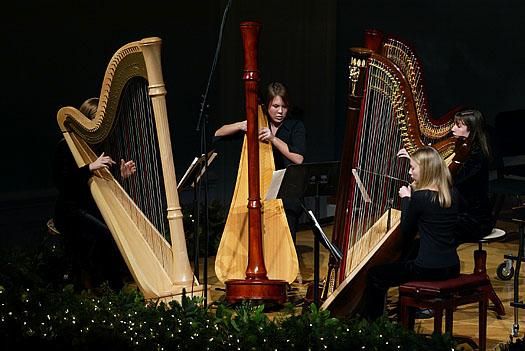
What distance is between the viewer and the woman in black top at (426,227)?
20.1 ft

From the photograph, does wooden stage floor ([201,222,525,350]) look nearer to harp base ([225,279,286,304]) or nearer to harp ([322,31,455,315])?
harp base ([225,279,286,304])

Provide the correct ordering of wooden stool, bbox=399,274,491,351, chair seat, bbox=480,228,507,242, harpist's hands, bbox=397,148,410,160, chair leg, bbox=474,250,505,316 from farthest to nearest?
chair seat, bbox=480,228,507,242 → chair leg, bbox=474,250,505,316 → harpist's hands, bbox=397,148,410,160 → wooden stool, bbox=399,274,491,351

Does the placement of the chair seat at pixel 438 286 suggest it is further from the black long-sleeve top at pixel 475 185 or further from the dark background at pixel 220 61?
the dark background at pixel 220 61

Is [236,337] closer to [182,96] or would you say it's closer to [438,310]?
[438,310]

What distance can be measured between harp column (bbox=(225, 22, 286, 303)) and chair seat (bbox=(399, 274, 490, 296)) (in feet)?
4.07

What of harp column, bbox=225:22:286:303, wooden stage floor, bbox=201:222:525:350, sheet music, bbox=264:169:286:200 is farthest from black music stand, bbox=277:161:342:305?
wooden stage floor, bbox=201:222:525:350

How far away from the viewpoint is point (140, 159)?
695cm

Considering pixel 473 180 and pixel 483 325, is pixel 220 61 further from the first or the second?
pixel 483 325

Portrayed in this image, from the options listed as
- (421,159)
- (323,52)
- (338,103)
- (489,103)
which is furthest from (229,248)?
(489,103)

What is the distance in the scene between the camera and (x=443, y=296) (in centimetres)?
607

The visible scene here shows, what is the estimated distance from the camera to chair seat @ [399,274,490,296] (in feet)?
19.9

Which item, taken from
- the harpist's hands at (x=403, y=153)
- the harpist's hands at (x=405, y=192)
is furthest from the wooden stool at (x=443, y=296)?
the harpist's hands at (x=403, y=153)

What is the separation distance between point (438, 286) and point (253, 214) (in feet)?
4.60

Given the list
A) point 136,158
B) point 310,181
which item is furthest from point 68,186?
point 310,181
